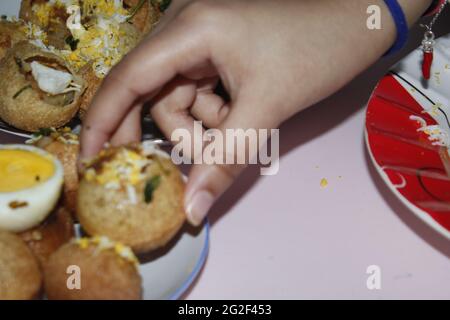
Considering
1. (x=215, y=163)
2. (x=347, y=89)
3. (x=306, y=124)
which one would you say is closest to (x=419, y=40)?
(x=347, y=89)

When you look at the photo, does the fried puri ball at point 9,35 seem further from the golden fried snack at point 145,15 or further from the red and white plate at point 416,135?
the red and white plate at point 416,135

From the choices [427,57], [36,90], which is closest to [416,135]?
[427,57]

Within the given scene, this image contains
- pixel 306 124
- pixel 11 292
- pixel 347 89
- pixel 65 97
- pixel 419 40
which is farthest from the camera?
pixel 419 40

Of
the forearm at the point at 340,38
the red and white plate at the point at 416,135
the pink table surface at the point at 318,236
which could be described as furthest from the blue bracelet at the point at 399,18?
the pink table surface at the point at 318,236

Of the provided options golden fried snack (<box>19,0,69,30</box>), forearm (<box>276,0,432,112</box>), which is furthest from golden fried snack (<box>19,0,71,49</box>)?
forearm (<box>276,0,432,112</box>)

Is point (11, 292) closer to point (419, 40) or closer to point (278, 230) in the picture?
point (278, 230)

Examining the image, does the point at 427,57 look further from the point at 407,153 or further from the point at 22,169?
the point at 22,169
